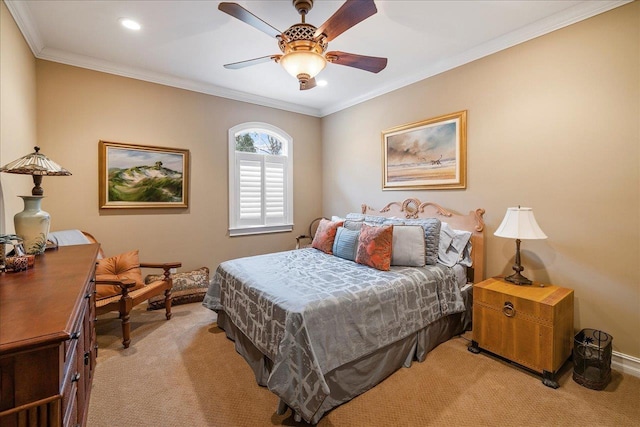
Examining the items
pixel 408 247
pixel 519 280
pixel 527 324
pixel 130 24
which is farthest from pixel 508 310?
pixel 130 24

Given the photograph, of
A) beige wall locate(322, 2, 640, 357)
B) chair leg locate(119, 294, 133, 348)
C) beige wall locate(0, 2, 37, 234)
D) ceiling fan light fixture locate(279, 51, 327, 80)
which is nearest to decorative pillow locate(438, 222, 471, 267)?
beige wall locate(322, 2, 640, 357)

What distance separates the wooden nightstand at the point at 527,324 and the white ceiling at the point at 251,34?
2.29 meters

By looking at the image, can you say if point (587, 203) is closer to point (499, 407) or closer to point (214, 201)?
point (499, 407)

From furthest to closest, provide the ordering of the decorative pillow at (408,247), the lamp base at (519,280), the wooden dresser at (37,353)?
the decorative pillow at (408,247), the lamp base at (519,280), the wooden dresser at (37,353)

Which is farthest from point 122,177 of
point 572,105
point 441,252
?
point 572,105

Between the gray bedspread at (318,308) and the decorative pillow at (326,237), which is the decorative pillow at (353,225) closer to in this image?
the decorative pillow at (326,237)

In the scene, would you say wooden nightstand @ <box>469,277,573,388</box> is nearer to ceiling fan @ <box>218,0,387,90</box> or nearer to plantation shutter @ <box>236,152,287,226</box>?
ceiling fan @ <box>218,0,387,90</box>

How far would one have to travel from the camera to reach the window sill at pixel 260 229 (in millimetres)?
4294

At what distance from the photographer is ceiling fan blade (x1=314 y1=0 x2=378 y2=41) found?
1.65 m

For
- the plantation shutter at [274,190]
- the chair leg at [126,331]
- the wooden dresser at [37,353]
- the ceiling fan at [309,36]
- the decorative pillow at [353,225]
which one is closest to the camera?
the wooden dresser at [37,353]

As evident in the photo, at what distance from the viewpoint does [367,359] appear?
2.06 m

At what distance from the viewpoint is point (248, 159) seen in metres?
4.40

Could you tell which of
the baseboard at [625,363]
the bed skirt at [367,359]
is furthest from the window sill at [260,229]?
the baseboard at [625,363]

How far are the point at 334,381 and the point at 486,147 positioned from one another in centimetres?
267
